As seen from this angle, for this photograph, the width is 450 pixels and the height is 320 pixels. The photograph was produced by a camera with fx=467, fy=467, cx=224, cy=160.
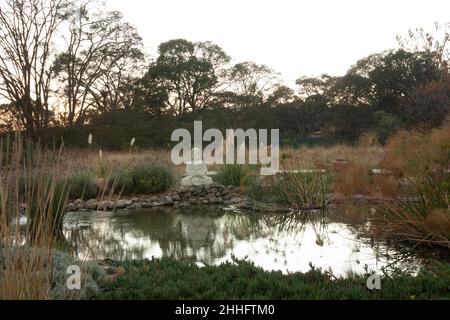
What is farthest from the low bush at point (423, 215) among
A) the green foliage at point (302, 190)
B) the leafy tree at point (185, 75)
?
the leafy tree at point (185, 75)

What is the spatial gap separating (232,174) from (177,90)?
16.9 m

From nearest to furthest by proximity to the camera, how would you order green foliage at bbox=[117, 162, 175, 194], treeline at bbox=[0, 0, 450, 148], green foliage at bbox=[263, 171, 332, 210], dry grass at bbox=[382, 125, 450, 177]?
dry grass at bbox=[382, 125, 450, 177] < green foliage at bbox=[263, 171, 332, 210] < green foliage at bbox=[117, 162, 175, 194] < treeline at bbox=[0, 0, 450, 148]

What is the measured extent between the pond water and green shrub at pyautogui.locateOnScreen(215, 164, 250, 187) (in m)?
2.21

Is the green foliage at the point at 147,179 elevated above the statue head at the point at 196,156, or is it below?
below

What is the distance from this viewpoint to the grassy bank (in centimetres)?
283

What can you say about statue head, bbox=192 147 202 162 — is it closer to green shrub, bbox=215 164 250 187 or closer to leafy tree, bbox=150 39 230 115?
green shrub, bbox=215 164 250 187

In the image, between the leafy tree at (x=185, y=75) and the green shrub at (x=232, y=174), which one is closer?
the green shrub at (x=232, y=174)

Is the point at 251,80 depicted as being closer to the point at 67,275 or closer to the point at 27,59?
the point at 27,59

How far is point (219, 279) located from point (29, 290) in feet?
4.35

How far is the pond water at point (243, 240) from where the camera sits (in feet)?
14.1

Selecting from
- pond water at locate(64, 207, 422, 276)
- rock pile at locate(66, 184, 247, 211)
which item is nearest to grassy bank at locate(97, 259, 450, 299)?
pond water at locate(64, 207, 422, 276)

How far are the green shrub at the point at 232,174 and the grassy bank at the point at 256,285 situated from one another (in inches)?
263

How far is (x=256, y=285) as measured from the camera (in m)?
3.02

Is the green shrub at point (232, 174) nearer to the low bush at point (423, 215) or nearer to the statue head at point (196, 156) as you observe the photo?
the statue head at point (196, 156)
